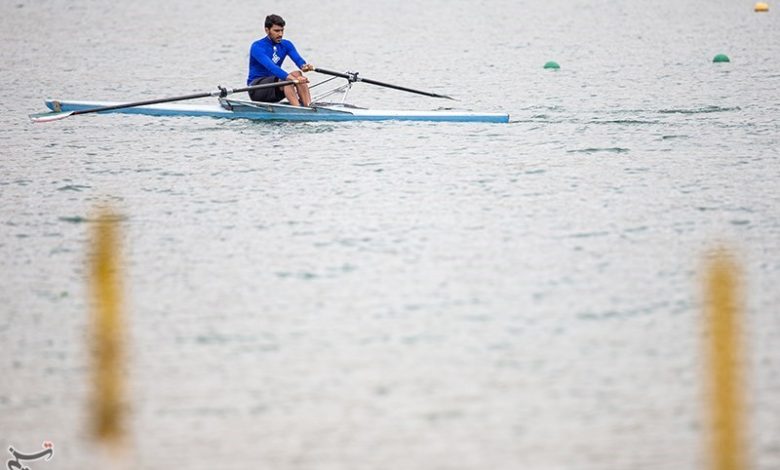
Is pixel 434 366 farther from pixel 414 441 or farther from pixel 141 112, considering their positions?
pixel 141 112

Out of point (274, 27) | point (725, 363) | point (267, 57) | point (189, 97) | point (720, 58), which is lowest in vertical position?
point (725, 363)

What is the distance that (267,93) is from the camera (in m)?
14.7

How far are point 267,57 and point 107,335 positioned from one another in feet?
26.1

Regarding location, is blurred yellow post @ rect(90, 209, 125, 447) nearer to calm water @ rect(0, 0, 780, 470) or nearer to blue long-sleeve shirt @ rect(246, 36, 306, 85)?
calm water @ rect(0, 0, 780, 470)

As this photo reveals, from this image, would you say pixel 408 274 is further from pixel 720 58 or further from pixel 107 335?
pixel 720 58

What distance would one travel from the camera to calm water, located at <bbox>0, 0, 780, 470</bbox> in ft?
18.2

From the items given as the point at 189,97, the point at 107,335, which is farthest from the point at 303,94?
the point at 107,335

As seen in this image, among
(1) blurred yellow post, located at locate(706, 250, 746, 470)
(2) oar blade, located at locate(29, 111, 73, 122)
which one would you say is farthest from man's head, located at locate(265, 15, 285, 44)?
(1) blurred yellow post, located at locate(706, 250, 746, 470)

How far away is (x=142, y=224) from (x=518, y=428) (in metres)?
5.06

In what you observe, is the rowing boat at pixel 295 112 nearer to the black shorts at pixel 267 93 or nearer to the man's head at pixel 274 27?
the black shorts at pixel 267 93

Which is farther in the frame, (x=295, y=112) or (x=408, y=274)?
(x=295, y=112)

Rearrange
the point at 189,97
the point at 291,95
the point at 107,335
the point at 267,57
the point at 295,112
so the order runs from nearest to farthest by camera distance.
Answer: the point at 107,335
the point at 189,97
the point at 291,95
the point at 295,112
the point at 267,57

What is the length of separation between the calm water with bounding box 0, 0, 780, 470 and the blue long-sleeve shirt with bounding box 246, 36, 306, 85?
0.66m

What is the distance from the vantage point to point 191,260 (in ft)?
28.4
